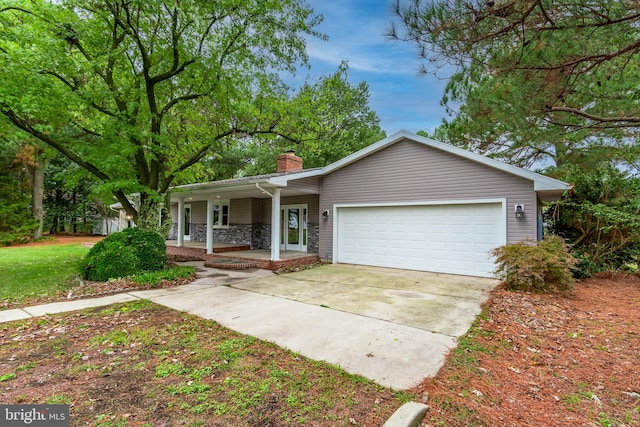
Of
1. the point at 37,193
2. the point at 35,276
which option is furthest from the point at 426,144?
the point at 37,193

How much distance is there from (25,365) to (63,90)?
706 centimetres

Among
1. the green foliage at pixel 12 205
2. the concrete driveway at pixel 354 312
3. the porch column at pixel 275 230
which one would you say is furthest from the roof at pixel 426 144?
the green foliage at pixel 12 205

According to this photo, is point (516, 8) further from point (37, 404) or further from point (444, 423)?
point (37, 404)

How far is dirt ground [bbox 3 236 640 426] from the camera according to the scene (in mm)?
2662

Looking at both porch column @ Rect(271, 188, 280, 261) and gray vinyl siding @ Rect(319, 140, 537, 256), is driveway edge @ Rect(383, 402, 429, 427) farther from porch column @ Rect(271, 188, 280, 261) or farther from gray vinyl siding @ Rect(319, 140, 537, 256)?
porch column @ Rect(271, 188, 280, 261)

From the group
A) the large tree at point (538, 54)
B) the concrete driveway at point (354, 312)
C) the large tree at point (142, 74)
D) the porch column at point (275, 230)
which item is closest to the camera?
the concrete driveway at point (354, 312)

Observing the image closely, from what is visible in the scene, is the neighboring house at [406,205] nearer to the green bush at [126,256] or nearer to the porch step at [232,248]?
the porch step at [232,248]

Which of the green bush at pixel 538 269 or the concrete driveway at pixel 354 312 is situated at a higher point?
the green bush at pixel 538 269

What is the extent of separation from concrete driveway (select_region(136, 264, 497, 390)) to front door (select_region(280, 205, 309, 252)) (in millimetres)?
3832

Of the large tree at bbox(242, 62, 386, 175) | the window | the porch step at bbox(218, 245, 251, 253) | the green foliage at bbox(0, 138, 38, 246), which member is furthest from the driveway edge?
the green foliage at bbox(0, 138, 38, 246)

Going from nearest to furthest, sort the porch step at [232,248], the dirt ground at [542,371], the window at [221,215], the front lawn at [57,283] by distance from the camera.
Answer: the dirt ground at [542,371] < the front lawn at [57,283] < the porch step at [232,248] < the window at [221,215]

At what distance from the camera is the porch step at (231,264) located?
1027 centimetres

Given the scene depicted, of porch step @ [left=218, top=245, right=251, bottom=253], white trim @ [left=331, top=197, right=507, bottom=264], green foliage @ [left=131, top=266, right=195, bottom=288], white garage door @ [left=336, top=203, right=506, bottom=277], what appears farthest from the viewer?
porch step @ [left=218, top=245, right=251, bottom=253]

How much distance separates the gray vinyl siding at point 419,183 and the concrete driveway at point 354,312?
2.31 metres
